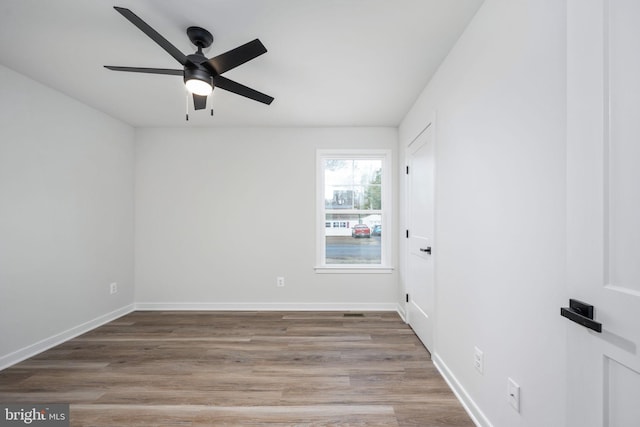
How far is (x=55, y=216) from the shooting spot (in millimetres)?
2717

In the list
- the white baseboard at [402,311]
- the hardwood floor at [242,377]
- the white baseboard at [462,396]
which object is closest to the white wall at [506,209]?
the white baseboard at [462,396]

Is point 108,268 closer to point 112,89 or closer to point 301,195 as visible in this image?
point 112,89

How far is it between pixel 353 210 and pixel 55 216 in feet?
10.8

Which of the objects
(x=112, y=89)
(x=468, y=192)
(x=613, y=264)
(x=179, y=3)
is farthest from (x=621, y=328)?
(x=112, y=89)

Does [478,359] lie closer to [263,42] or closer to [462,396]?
[462,396]

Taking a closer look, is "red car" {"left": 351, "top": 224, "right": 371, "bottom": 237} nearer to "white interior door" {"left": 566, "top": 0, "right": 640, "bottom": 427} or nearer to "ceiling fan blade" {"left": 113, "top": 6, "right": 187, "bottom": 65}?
"ceiling fan blade" {"left": 113, "top": 6, "right": 187, "bottom": 65}

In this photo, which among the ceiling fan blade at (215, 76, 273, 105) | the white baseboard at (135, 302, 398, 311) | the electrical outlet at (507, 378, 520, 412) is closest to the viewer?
the electrical outlet at (507, 378, 520, 412)

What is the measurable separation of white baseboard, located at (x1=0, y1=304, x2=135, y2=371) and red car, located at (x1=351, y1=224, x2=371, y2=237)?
3.23 m

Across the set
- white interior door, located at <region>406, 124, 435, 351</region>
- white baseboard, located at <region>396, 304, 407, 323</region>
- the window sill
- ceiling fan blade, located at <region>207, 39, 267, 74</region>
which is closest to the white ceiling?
ceiling fan blade, located at <region>207, 39, 267, 74</region>

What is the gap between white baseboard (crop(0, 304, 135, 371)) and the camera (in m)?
2.33

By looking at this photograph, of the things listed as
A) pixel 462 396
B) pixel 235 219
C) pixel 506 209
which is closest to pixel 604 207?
pixel 506 209

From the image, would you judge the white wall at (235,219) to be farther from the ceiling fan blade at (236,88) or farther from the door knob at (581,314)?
the door knob at (581,314)

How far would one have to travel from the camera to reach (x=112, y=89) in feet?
8.90

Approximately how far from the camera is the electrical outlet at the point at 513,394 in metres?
1.30
